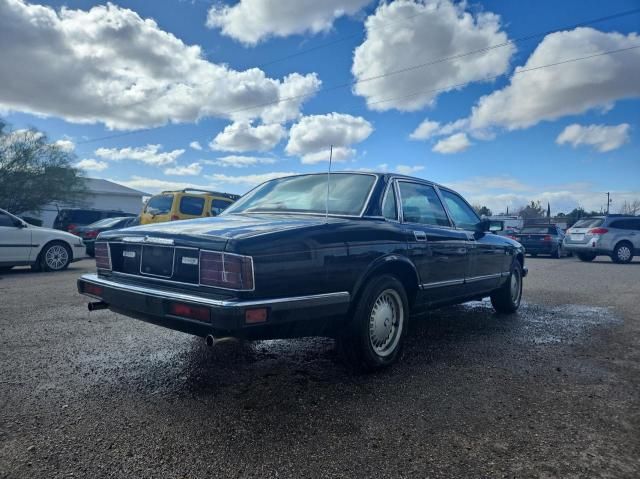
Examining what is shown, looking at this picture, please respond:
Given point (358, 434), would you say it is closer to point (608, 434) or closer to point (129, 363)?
point (608, 434)

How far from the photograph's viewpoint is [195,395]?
9.48ft

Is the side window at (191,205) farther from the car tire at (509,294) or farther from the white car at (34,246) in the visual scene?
the car tire at (509,294)

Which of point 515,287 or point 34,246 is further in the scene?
point 34,246

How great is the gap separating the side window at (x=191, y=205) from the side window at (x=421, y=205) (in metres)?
7.24

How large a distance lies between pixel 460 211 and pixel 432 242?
1177mm

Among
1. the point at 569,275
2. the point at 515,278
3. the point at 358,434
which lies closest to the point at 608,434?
the point at 358,434

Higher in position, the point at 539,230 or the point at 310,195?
the point at 310,195

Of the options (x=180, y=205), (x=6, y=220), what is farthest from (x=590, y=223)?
(x=6, y=220)

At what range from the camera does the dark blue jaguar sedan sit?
2592mm

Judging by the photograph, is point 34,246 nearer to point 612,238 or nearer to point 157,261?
point 157,261

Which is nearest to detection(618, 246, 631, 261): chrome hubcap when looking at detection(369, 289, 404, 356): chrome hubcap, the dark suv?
detection(369, 289, 404, 356): chrome hubcap

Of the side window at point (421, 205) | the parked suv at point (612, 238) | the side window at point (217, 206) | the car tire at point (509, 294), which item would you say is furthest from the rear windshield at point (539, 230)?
the side window at point (421, 205)

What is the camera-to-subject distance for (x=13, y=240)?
8.73 metres

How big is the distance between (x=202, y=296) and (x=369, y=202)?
1539 millimetres
